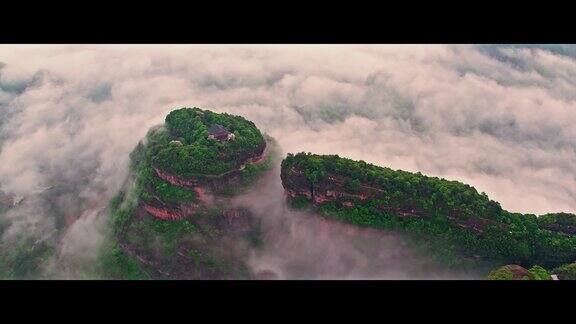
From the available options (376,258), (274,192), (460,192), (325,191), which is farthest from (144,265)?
(460,192)

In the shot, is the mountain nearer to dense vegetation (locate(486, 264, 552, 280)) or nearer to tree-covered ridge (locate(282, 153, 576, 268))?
tree-covered ridge (locate(282, 153, 576, 268))

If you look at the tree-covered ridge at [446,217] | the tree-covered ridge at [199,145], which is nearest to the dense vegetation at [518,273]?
the tree-covered ridge at [446,217]

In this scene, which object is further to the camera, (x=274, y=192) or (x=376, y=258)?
(x=274, y=192)

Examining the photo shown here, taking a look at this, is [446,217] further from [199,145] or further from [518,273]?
[199,145]

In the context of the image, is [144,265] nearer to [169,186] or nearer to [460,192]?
[169,186]

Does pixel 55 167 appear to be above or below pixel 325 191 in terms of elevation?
below

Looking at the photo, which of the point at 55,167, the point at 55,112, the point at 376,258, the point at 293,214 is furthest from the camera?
the point at 55,112

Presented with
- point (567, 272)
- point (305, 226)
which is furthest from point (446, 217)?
point (305, 226)

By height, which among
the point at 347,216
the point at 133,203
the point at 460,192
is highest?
the point at 460,192
